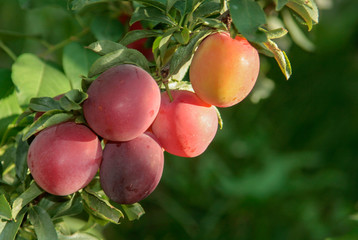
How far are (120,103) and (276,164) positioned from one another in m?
1.28

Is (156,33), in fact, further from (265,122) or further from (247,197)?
(265,122)

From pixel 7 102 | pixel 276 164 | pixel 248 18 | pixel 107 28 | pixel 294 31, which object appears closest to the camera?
pixel 248 18

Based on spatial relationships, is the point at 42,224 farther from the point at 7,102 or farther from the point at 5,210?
the point at 7,102

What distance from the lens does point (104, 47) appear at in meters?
0.55

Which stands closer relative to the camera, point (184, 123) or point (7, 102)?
point (184, 123)

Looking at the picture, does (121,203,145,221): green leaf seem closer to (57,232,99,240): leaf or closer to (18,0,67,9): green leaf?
(57,232,99,240): leaf

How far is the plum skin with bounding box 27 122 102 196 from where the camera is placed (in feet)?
1.69

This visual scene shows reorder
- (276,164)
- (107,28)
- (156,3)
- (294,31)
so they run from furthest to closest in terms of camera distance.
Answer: (276,164)
(294,31)
(107,28)
(156,3)

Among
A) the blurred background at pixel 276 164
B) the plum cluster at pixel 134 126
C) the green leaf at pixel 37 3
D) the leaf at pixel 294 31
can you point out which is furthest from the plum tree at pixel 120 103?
the blurred background at pixel 276 164

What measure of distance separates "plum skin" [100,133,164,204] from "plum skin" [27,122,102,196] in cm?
2

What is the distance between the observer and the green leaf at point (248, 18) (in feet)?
1.61

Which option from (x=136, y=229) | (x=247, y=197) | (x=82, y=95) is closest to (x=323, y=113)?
(x=247, y=197)

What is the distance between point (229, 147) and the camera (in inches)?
67.2

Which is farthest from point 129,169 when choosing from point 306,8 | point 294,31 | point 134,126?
point 294,31
